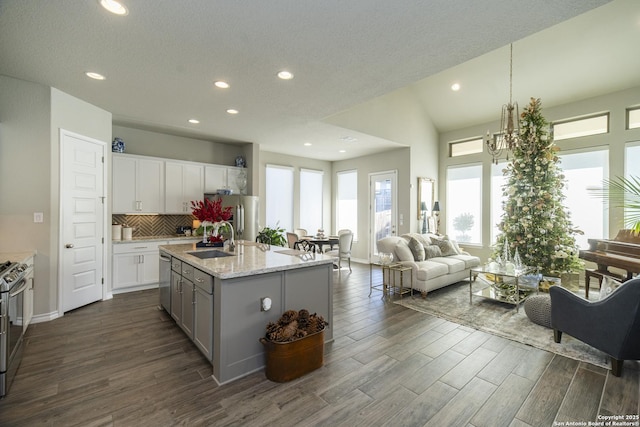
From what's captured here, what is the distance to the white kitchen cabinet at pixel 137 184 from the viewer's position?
4805mm

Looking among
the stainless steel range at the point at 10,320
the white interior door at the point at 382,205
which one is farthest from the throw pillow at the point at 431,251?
the stainless steel range at the point at 10,320

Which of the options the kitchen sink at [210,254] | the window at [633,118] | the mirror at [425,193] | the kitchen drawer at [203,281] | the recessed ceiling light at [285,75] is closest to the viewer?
the kitchen drawer at [203,281]

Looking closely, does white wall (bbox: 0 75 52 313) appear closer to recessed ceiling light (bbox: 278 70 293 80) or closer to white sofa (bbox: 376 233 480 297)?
recessed ceiling light (bbox: 278 70 293 80)

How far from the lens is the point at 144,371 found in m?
2.44

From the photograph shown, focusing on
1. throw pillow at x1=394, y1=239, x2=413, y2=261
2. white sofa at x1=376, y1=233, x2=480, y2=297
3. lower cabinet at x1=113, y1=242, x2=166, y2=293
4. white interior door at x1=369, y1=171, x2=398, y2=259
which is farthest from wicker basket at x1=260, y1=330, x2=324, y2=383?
white interior door at x1=369, y1=171, x2=398, y2=259

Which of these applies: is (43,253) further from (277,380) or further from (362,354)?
(362,354)

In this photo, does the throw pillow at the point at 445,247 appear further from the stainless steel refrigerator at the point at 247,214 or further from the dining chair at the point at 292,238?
the stainless steel refrigerator at the point at 247,214

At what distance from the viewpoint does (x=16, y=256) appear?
302 centimetres

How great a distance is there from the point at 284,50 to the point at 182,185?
3832 mm

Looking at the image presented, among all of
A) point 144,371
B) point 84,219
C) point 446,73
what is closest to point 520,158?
point 446,73

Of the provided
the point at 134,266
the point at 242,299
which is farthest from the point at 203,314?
the point at 134,266

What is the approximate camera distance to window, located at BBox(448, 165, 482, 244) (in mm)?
6787

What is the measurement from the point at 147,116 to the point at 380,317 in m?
4.69

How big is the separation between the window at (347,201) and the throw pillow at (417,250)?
299cm
